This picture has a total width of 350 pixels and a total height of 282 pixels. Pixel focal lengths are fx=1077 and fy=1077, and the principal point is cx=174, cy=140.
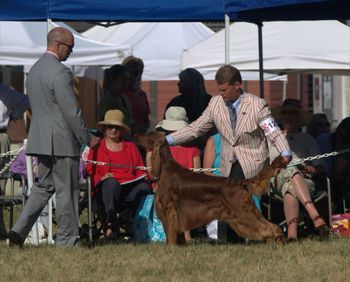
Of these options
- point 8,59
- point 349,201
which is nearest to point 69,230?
point 349,201

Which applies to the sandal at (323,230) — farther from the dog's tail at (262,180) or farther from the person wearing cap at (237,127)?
the dog's tail at (262,180)

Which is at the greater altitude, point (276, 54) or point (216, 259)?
point (276, 54)

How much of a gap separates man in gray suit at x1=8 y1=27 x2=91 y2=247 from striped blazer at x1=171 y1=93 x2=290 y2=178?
922mm

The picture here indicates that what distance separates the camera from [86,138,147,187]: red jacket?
998 centimetres

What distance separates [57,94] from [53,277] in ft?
5.49

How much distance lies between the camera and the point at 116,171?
1003 cm

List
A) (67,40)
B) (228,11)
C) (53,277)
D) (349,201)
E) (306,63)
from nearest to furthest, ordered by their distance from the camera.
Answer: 1. (53,277)
2. (67,40)
3. (228,11)
4. (349,201)
5. (306,63)

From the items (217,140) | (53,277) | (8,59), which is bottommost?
(53,277)

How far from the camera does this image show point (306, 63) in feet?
42.0

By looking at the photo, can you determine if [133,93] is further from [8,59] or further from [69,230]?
[69,230]

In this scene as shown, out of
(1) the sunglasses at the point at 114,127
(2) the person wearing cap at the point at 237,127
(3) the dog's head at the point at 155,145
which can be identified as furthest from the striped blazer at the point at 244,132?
(1) the sunglasses at the point at 114,127

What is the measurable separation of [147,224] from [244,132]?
5.00ft

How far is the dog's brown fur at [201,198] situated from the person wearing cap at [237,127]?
265 mm

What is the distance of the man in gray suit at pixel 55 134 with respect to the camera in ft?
28.1
